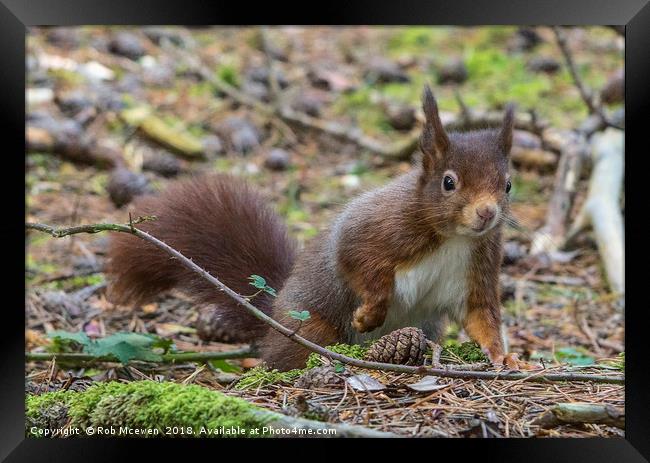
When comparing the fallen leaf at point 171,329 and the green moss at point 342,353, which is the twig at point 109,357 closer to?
the fallen leaf at point 171,329

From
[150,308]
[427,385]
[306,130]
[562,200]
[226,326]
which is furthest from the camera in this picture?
[306,130]

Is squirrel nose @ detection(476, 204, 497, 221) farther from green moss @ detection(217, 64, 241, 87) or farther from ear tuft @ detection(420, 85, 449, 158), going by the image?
green moss @ detection(217, 64, 241, 87)

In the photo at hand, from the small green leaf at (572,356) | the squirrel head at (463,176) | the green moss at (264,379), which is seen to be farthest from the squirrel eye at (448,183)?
the small green leaf at (572,356)

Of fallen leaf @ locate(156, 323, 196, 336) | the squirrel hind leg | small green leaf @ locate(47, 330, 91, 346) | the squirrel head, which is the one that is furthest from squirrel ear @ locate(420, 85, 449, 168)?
fallen leaf @ locate(156, 323, 196, 336)

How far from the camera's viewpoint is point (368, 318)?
2135 millimetres

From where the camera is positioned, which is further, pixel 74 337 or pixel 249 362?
pixel 249 362

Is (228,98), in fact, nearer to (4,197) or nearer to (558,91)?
(558,91)

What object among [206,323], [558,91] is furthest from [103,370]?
[558,91]

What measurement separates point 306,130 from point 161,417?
120 inches

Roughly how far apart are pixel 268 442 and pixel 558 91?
11.9ft

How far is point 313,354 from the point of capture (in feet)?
6.82

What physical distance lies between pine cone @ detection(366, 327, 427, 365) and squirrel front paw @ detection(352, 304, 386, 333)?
177mm

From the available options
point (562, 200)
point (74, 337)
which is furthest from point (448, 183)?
point (562, 200)
